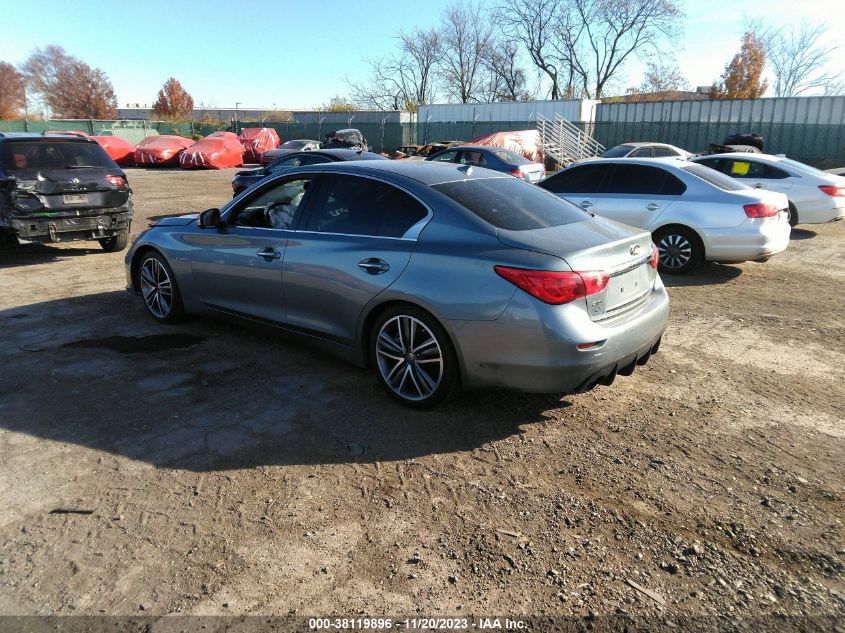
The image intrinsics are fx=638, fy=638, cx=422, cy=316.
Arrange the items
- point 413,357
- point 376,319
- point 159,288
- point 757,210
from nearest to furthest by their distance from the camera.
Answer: point 413,357
point 376,319
point 159,288
point 757,210

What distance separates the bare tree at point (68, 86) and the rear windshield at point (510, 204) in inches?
3329

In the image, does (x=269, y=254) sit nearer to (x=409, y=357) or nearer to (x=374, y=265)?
(x=374, y=265)

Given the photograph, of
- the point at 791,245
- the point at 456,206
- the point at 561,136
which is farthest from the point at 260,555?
the point at 561,136

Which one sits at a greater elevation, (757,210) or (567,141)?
(567,141)

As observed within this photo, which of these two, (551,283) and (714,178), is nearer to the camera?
(551,283)

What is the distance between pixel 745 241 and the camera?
812 centimetres

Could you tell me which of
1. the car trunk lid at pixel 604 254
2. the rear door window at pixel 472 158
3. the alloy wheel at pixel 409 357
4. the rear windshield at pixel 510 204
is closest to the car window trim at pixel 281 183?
the rear windshield at pixel 510 204

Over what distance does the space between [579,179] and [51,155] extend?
7.63 m

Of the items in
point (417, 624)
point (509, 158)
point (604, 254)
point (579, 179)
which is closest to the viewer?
point (417, 624)

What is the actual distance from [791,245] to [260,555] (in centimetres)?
1140

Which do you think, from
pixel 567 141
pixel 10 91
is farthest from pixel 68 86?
pixel 567 141

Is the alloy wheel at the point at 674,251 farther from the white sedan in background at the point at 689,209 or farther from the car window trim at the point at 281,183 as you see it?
the car window trim at the point at 281,183

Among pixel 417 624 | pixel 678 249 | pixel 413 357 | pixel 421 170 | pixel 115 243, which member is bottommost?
pixel 417 624

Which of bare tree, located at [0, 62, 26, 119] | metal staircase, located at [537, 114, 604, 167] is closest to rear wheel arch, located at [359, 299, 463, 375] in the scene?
metal staircase, located at [537, 114, 604, 167]
